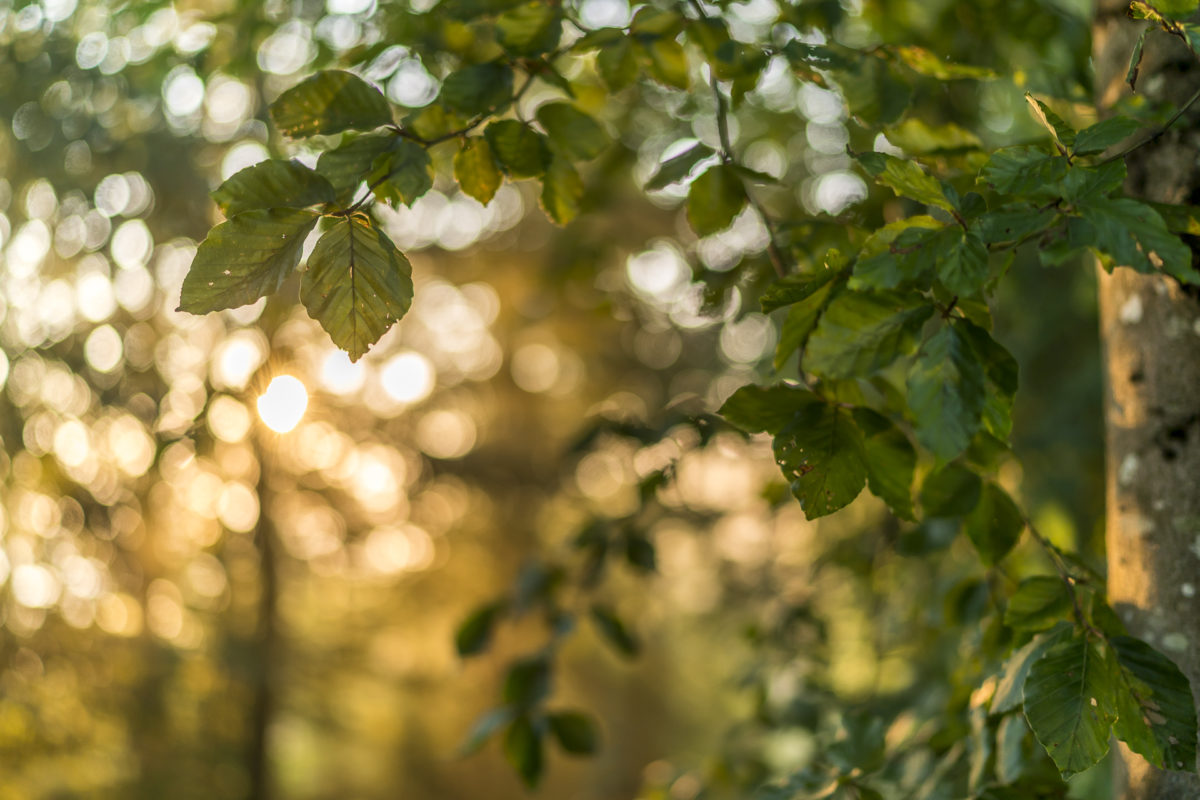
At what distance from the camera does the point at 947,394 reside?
61 centimetres

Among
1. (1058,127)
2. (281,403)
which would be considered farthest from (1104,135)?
(281,403)

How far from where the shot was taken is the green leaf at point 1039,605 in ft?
2.76

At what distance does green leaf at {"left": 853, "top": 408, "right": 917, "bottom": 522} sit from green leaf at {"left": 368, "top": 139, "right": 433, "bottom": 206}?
17.2 inches

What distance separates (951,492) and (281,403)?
876 millimetres

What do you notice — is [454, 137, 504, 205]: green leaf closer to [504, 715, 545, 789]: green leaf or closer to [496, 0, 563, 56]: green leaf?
[496, 0, 563, 56]: green leaf

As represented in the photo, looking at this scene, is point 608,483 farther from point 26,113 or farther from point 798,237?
point 798,237

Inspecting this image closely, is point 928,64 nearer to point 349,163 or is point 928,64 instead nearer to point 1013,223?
point 1013,223

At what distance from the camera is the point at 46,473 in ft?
8.38

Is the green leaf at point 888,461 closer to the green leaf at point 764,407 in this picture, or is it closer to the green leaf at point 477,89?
the green leaf at point 764,407

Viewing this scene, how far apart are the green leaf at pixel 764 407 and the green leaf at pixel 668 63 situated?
0.46 meters

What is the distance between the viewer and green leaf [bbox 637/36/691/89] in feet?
3.28

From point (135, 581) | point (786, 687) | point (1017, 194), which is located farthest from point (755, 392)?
point (135, 581)

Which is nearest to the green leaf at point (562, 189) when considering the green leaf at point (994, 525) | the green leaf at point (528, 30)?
the green leaf at point (528, 30)

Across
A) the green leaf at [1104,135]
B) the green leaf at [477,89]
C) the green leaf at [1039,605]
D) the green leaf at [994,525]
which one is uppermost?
the green leaf at [1104,135]
